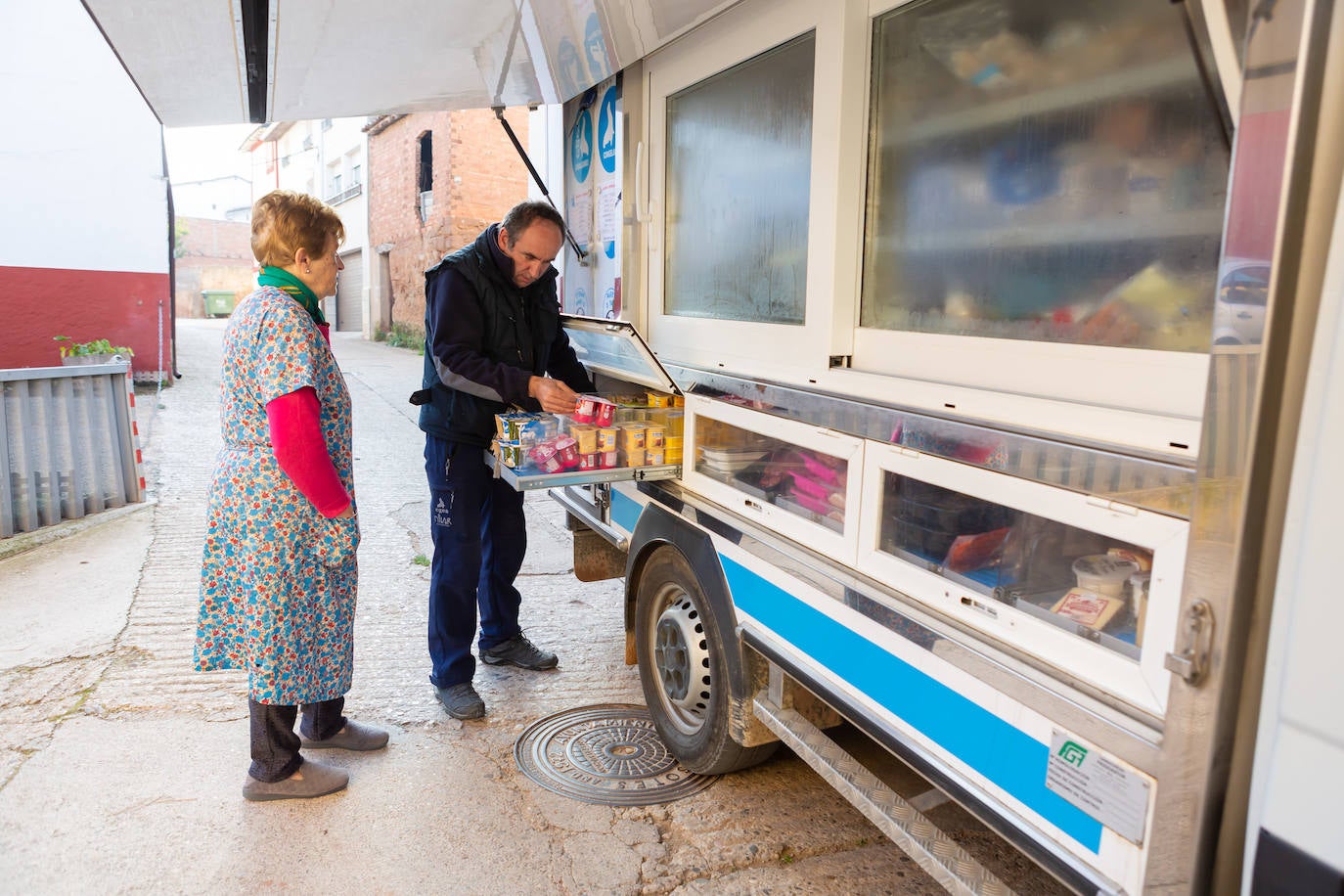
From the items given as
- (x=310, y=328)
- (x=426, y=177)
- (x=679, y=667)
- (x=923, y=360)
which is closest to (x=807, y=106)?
(x=923, y=360)

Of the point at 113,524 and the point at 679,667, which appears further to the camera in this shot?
the point at 113,524

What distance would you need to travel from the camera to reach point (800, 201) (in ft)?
8.63

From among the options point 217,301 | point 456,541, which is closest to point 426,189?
point 456,541

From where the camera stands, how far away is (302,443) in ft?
8.73

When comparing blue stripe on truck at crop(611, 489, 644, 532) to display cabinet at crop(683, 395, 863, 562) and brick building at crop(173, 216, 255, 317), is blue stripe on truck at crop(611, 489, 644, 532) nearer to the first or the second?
display cabinet at crop(683, 395, 863, 562)

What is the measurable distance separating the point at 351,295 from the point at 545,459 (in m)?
24.4

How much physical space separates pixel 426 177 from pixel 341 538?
56.2 ft

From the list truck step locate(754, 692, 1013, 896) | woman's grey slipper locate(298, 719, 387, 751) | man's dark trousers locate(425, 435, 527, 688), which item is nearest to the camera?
truck step locate(754, 692, 1013, 896)

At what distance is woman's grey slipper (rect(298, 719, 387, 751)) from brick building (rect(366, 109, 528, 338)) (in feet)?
45.8

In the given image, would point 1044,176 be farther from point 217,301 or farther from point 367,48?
point 217,301

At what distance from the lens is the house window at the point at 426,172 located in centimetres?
1808

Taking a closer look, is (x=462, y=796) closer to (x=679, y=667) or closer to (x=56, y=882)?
(x=679, y=667)

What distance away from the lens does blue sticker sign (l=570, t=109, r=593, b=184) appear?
13.4 ft

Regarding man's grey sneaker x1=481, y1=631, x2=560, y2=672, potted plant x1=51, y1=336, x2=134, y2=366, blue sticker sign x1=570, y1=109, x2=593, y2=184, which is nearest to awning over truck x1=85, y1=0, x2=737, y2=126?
blue sticker sign x1=570, y1=109, x2=593, y2=184
